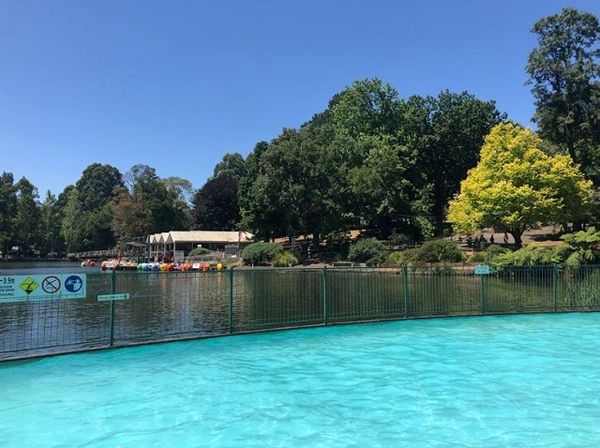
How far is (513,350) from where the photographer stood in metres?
12.9

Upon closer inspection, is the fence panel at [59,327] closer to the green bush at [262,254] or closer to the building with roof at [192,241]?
the green bush at [262,254]

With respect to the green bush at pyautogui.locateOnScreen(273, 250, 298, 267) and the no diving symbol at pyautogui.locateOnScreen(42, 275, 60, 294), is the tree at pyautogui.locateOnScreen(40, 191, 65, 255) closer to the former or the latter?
the green bush at pyautogui.locateOnScreen(273, 250, 298, 267)

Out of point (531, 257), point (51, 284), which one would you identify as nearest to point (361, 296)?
point (51, 284)

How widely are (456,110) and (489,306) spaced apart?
200 ft

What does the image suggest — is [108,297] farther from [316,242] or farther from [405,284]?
[316,242]

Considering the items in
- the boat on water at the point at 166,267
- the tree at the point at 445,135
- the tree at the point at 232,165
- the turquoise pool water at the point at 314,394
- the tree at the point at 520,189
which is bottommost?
the turquoise pool water at the point at 314,394

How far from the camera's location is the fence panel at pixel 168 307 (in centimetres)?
1427

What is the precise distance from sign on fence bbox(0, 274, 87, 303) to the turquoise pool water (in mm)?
1604

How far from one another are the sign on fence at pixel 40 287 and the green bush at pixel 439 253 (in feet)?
127

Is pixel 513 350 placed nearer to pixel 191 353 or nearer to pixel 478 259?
pixel 191 353

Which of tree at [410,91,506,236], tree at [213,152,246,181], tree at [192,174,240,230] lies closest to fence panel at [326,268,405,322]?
tree at [410,91,506,236]

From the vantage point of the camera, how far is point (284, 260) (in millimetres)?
61844

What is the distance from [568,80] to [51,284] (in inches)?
2154

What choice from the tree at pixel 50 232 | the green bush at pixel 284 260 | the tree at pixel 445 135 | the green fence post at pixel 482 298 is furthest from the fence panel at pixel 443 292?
the tree at pixel 50 232
